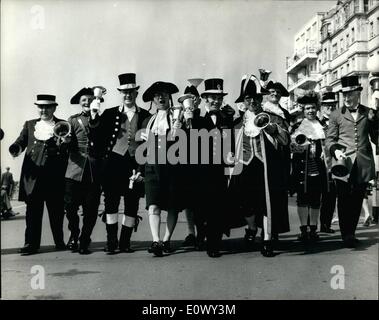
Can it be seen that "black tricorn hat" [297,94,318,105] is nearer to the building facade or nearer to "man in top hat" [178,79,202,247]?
the building facade

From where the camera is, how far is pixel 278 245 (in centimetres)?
773

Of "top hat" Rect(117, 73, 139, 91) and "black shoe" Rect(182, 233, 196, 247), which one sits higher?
"top hat" Rect(117, 73, 139, 91)

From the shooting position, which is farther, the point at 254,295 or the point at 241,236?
the point at 241,236

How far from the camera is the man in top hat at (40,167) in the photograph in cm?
734

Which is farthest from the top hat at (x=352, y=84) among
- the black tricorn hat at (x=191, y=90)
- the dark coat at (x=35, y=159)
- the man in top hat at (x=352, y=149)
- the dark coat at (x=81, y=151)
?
the dark coat at (x=35, y=159)

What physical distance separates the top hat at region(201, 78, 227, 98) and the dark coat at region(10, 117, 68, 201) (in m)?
2.15

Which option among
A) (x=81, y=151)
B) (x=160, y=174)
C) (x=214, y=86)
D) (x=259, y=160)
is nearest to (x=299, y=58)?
(x=214, y=86)

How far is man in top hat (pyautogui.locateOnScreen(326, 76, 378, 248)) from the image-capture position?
7.32 m

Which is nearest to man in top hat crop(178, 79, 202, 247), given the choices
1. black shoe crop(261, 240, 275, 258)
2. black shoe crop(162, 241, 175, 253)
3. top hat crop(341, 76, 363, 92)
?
black shoe crop(162, 241, 175, 253)

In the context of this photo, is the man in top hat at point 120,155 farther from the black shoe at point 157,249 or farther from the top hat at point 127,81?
the black shoe at point 157,249

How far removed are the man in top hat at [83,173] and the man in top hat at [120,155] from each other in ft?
0.58
